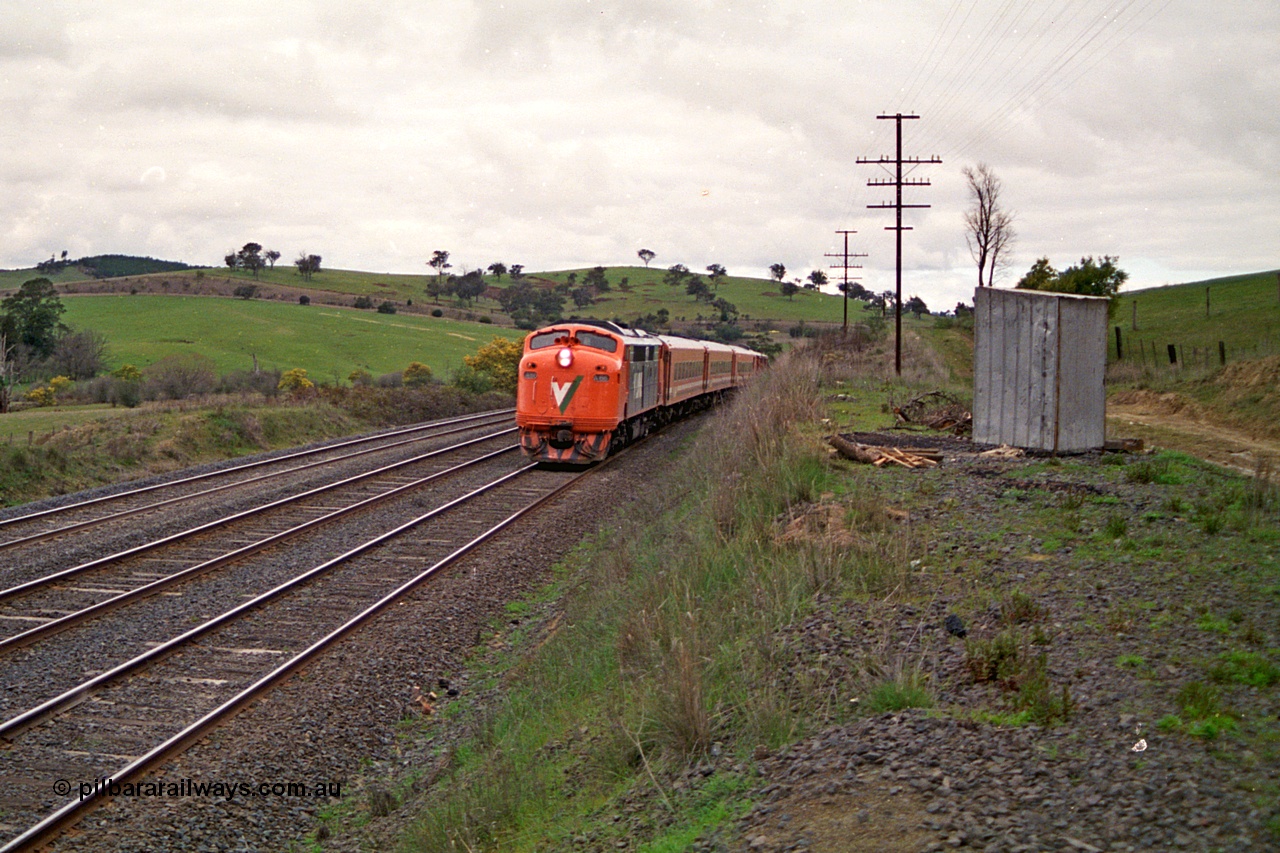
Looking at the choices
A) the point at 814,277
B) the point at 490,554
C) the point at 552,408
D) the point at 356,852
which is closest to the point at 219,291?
the point at 814,277

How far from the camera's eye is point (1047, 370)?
45.0 ft

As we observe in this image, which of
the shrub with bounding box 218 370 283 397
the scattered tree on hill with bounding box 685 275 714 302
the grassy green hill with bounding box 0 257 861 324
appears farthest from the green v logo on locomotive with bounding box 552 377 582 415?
the scattered tree on hill with bounding box 685 275 714 302

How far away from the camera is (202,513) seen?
15695 millimetres

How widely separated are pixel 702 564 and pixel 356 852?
4066 mm

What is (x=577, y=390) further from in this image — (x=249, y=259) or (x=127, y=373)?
(x=249, y=259)

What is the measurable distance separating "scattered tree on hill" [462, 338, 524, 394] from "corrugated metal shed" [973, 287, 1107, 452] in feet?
123

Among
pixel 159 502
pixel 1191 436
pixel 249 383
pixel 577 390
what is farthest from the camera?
pixel 249 383

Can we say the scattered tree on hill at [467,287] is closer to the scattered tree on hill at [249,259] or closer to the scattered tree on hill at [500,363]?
the scattered tree on hill at [249,259]

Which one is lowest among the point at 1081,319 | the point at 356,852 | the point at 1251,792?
the point at 356,852

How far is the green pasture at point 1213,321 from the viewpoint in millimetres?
36459

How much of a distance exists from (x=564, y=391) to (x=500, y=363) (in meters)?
31.1

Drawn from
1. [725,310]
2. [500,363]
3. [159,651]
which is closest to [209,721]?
[159,651]

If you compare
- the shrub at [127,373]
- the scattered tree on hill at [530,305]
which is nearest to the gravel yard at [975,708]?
the shrub at [127,373]

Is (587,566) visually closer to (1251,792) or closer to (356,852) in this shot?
(356,852)
